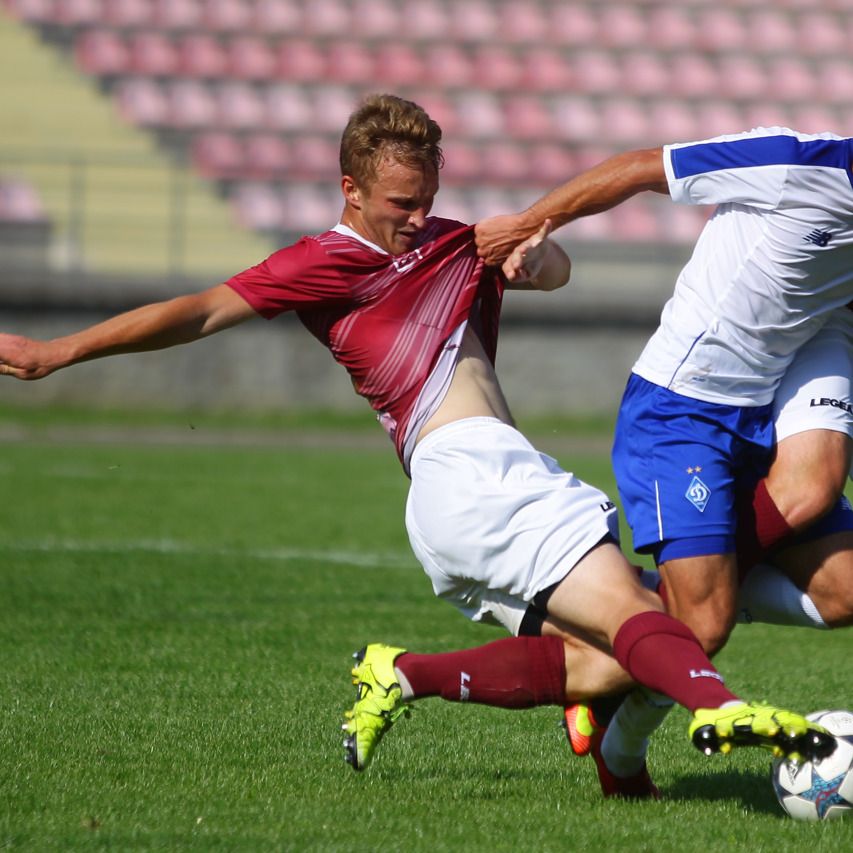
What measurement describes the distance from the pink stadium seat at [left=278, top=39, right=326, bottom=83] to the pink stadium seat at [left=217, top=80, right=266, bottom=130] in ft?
1.81

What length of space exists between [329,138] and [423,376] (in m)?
15.8

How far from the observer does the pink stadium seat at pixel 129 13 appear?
19328 millimetres

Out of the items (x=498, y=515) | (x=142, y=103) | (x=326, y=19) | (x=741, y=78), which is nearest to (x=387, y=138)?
(x=498, y=515)

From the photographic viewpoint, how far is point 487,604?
151 inches

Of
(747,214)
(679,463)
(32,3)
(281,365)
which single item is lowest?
(281,365)

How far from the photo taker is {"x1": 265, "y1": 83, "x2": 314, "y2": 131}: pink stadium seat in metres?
19.1

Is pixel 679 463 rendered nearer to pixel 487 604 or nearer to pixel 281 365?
pixel 487 604

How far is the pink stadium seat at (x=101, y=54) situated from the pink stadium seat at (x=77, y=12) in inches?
8.2

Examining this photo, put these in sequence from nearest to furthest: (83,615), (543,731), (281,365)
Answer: (543,731) < (83,615) < (281,365)

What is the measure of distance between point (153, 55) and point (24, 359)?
648 inches

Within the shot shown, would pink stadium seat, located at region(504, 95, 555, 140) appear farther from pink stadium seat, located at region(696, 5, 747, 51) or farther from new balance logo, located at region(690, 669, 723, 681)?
new balance logo, located at region(690, 669, 723, 681)

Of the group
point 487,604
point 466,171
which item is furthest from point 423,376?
point 466,171

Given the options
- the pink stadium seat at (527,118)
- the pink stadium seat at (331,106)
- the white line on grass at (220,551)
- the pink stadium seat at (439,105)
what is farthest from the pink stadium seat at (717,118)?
the white line on grass at (220,551)

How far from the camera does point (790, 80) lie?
819 inches
